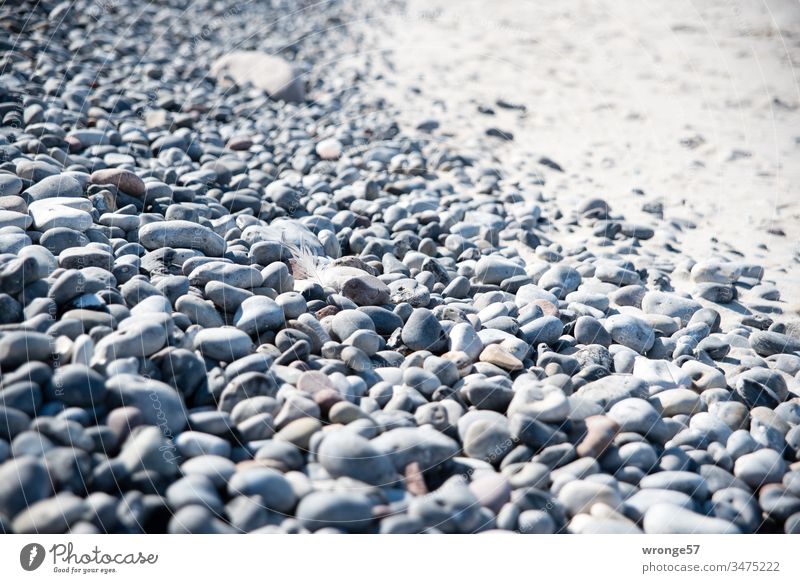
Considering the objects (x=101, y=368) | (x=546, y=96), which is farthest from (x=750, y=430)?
(x=546, y=96)

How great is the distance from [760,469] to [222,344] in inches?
86.2

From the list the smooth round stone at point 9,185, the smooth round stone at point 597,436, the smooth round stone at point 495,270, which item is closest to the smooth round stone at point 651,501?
the smooth round stone at point 597,436

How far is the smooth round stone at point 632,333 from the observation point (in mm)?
3395

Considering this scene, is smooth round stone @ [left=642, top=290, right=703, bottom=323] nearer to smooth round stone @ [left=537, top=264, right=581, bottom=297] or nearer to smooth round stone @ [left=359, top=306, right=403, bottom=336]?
smooth round stone @ [left=537, top=264, right=581, bottom=297]

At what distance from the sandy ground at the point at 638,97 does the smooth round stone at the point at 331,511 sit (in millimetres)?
3346

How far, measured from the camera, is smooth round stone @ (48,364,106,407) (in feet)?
7.56

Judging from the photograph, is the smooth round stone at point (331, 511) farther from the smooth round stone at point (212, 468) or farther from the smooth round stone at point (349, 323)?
the smooth round stone at point (349, 323)

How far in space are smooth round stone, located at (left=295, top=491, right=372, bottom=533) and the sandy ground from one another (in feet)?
11.0

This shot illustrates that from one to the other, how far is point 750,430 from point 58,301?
3.02m

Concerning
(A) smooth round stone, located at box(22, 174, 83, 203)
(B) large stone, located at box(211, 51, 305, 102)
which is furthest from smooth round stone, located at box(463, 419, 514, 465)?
(B) large stone, located at box(211, 51, 305, 102)

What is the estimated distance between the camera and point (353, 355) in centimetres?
291

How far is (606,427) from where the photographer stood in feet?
8.44

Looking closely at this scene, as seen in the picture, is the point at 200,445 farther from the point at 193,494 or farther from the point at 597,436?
the point at 597,436

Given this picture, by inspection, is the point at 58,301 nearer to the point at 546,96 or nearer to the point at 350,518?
the point at 350,518
